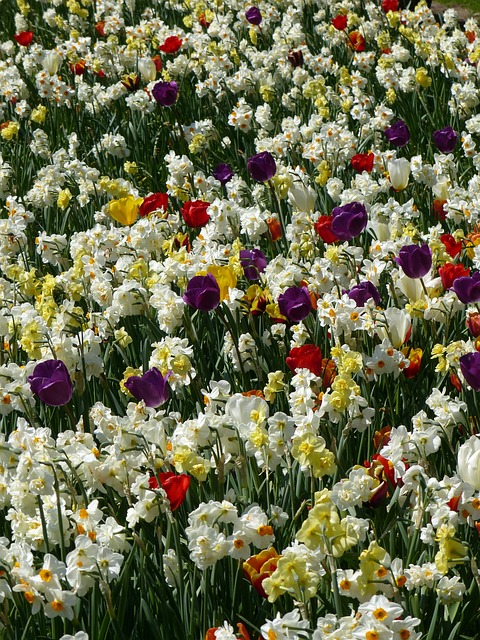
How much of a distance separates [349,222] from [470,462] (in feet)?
4.29

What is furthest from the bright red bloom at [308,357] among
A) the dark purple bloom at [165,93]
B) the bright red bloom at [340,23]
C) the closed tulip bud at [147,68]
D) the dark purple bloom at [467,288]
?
the bright red bloom at [340,23]

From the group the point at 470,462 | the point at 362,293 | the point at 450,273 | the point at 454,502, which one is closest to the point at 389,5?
the point at 450,273

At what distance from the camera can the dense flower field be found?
1.93 meters

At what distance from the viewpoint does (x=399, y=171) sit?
4.09 m

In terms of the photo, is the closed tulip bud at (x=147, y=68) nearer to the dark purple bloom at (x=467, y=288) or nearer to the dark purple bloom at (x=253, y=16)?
the dark purple bloom at (x=253, y=16)

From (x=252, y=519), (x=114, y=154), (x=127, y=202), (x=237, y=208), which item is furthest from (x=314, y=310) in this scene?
(x=114, y=154)

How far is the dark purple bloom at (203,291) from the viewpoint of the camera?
274cm

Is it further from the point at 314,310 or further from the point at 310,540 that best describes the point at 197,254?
the point at 310,540

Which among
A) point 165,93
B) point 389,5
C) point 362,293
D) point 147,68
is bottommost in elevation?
point 362,293

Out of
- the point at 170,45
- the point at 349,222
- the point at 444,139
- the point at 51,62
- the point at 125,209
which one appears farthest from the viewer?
the point at 51,62

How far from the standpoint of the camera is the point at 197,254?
11.1ft

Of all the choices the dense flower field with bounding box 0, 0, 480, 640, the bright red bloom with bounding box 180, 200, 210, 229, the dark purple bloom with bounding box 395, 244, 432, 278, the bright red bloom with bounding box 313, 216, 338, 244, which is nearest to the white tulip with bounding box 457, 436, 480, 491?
the dense flower field with bounding box 0, 0, 480, 640

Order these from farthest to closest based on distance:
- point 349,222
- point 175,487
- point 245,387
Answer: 1. point 349,222
2. point 245,387
3. point 175,487

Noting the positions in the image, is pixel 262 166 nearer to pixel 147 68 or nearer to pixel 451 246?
pixel 451 246
